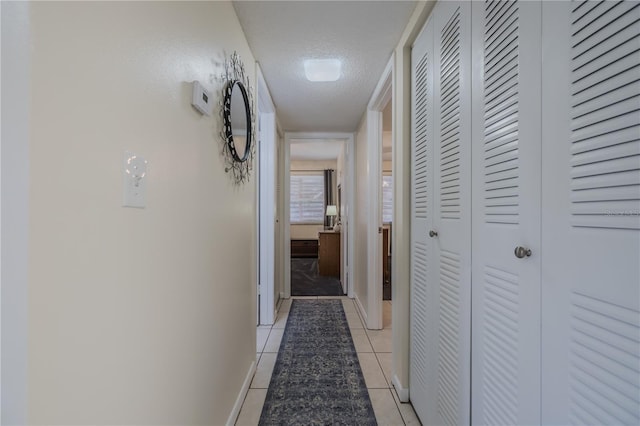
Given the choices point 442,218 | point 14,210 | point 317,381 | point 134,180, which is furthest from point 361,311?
point 14,210

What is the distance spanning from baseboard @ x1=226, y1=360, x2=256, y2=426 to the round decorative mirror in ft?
4.28

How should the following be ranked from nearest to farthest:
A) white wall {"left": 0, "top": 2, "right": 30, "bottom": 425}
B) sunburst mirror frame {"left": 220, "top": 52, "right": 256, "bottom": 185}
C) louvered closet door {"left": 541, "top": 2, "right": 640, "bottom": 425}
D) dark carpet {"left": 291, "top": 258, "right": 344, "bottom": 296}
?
white wall {"left": 0, "top": 2, "right": 30, "bottom": 425} < louvered closet door {"left": 541, "top": 2, "right": 640, "bottom": 425} < sunburst mirror frame {"left": 220, "top": 52, "right": 256, "bottom": 185} < dark carpet {"left": 291, "top": 258, "right": 344, "bottom": 296}

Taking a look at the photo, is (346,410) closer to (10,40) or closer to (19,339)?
(19,339)

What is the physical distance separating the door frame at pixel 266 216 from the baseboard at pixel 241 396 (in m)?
0.91

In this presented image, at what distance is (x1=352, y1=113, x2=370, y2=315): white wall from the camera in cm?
299

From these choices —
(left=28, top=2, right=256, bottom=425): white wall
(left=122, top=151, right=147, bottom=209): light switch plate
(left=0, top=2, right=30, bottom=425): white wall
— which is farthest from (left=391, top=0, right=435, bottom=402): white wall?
(left=0, top=2, right=30, bottom=425): white wall

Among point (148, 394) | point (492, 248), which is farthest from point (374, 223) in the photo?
point (148, 394)

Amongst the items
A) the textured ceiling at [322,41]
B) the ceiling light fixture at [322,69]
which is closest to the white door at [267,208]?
the textured ceiling at [322,41]

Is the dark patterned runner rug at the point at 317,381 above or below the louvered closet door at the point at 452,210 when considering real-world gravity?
below

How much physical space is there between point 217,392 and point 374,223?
76.4 inches

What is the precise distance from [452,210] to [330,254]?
3664mm

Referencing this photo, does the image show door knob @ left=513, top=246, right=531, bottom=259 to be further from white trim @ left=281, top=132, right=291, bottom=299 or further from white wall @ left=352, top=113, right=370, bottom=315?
white trim @ left=281, top=132, right=291, bottom=299

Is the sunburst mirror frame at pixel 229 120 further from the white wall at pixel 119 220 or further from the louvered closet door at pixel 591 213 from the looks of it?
the louvered closet door at pixel 591 213

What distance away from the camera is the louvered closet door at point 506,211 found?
0.76 metres
